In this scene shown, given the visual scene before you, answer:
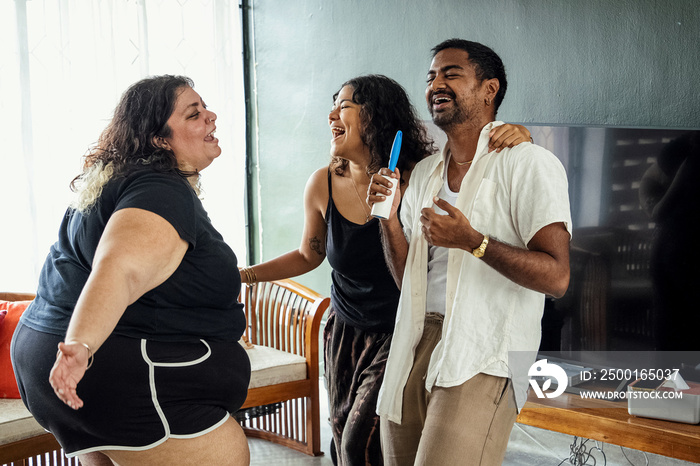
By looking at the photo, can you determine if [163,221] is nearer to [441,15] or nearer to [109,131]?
[109,131]

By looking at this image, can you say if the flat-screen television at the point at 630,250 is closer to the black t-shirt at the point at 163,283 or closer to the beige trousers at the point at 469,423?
the beige trousers at the point at 469,423

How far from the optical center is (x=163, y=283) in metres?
1.39

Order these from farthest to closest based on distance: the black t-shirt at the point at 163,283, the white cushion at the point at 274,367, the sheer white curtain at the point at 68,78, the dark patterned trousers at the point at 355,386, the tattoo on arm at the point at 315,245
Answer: the sheer white curtain at the point at 68,78, the white cushion at the point at 274,367, the tattoo on arm at the point at 315,245, the dark patterned trousers at the point at 355,386, the black t-shirt at the point at 163,283

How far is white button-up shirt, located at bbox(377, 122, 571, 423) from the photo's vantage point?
1.47 meters

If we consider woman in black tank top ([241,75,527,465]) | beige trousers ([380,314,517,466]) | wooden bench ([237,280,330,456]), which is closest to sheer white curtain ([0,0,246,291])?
wooden bench ([237,280,330,456])

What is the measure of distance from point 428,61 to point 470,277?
203 centimetres

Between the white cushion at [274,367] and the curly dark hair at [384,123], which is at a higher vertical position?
the curly dark hair at [384,123]

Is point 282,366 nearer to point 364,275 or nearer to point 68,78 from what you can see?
point 364,275

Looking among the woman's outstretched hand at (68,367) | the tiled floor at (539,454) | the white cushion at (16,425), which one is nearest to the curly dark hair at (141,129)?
the woman's outstretched hand at (68,367)

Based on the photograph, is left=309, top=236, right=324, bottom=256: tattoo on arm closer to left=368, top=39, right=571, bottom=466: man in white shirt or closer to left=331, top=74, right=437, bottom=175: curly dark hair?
left=331, top=74, right=437, bottom=175: curly dark hair

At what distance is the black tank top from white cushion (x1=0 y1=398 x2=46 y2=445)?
1267mm

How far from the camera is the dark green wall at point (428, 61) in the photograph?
246 cm

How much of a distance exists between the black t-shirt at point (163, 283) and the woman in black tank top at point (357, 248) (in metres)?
0.66

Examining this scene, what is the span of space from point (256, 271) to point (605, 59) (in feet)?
5.11
